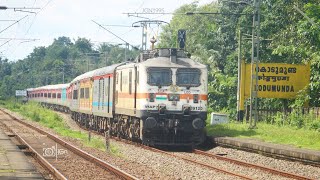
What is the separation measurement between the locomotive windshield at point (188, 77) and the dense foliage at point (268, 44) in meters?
4.08

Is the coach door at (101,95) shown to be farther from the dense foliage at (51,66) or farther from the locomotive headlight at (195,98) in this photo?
the dense foliage at (51,66)

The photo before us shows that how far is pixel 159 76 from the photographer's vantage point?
23031 mm

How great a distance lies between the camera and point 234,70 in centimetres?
4447

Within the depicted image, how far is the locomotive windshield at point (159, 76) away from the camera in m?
22.8

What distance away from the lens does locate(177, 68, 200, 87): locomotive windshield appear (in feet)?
75.8

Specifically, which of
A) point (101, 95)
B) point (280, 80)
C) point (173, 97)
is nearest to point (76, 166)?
point (173, 97)

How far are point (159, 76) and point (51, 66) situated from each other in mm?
104837

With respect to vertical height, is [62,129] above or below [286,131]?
below

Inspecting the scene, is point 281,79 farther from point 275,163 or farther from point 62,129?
point 275,163

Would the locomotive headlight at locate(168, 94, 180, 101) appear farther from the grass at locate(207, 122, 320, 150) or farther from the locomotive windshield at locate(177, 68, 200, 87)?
the grass at locate(207, 122, 320, 150)

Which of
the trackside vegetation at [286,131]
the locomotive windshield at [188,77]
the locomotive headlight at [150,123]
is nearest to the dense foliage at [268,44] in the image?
the trackside vegetation at [286,131]

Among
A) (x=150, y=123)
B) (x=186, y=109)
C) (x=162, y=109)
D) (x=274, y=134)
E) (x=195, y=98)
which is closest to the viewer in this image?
(x=150, y=123)

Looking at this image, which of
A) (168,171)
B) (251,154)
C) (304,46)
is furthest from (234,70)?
(168,171)

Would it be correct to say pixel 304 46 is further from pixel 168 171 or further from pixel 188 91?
pixel 168 171
